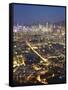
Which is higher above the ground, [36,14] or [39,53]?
[36,14]

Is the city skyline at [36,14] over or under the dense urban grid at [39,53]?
over

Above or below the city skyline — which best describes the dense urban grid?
below

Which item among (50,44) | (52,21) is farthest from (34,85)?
(52,21)
